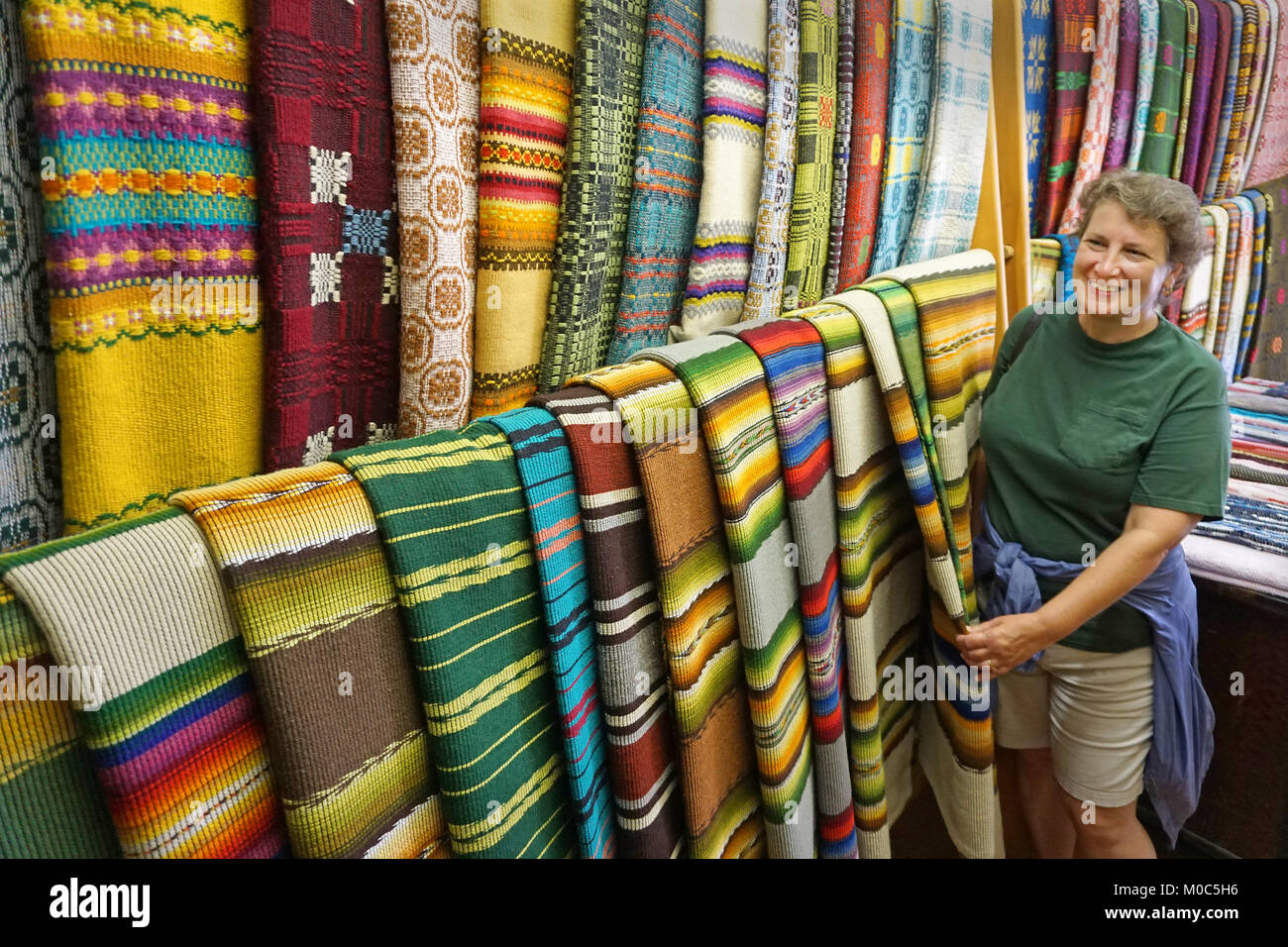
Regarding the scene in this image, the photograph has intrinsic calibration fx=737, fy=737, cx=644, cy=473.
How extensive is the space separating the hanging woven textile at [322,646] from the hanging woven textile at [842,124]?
593 mm

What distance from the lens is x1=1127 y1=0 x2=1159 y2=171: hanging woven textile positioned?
1237 mm

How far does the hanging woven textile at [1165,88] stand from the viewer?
130cm

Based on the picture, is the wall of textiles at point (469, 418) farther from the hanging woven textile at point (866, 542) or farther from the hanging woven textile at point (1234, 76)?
the hanging woven textile at point (1234, 76)

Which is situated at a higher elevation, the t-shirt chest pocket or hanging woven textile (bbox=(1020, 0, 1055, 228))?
hanging woven textile (bbox=(1020, 0, 1055, 228))

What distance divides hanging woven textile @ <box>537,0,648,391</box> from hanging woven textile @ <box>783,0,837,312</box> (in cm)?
19

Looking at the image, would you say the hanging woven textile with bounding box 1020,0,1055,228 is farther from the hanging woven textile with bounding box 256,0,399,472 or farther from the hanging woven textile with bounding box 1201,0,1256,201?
the hanging woven textile with bounding box 256,0,399,472

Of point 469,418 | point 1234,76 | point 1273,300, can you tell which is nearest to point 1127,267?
point 469,418

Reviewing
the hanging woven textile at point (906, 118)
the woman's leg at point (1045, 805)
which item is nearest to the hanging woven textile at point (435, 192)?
the hanging woven textile at point (906, 118)

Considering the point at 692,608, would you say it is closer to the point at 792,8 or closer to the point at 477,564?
the point at 477,564

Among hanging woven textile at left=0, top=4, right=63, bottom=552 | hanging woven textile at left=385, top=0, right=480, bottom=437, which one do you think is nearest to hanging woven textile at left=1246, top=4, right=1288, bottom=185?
hanging woven textile at left=385, top=0, right=480, bottom=437

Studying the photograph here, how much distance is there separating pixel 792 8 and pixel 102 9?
567 millimetres
